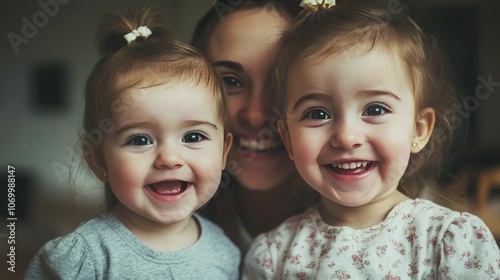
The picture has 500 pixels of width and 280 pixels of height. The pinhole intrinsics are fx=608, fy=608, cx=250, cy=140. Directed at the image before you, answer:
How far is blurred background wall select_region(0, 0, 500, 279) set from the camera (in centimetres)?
125

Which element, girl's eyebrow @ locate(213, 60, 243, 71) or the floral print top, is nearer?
the floral print top

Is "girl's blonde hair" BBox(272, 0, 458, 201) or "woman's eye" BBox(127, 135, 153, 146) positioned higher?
"girl's blonde hair" BBox(272, 0, 458, 201)

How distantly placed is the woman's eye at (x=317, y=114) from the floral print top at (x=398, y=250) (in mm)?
219

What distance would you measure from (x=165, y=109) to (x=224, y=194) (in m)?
0.38

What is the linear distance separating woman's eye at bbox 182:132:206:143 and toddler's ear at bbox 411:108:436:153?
417mm

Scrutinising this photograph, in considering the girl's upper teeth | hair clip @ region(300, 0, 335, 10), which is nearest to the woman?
hair clip @ region(300, 0, 335, 10)

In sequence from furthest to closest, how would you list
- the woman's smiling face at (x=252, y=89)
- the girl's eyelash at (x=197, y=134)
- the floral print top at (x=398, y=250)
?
1. the woman's smiling face at (x=252, y=89)
2. the girl's eyelash at (x=197, y=134)
3. the floral print top at (x=398, y=250)

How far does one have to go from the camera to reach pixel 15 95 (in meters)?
1.25

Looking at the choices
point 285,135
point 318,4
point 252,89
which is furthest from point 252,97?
point 318,4

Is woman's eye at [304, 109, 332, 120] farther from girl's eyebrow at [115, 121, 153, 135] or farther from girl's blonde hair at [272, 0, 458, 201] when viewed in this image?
girl's eyebrow at [115, 121, 153, 135]

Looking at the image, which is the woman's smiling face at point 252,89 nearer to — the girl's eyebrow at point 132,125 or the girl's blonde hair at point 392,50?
the girl's blonde hair at point 392,50

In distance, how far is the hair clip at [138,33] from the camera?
3.99 feet

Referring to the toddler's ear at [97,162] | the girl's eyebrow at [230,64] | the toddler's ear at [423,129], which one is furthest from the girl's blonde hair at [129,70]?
the toddler's ear at [423,129]

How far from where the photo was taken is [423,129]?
1198mm
